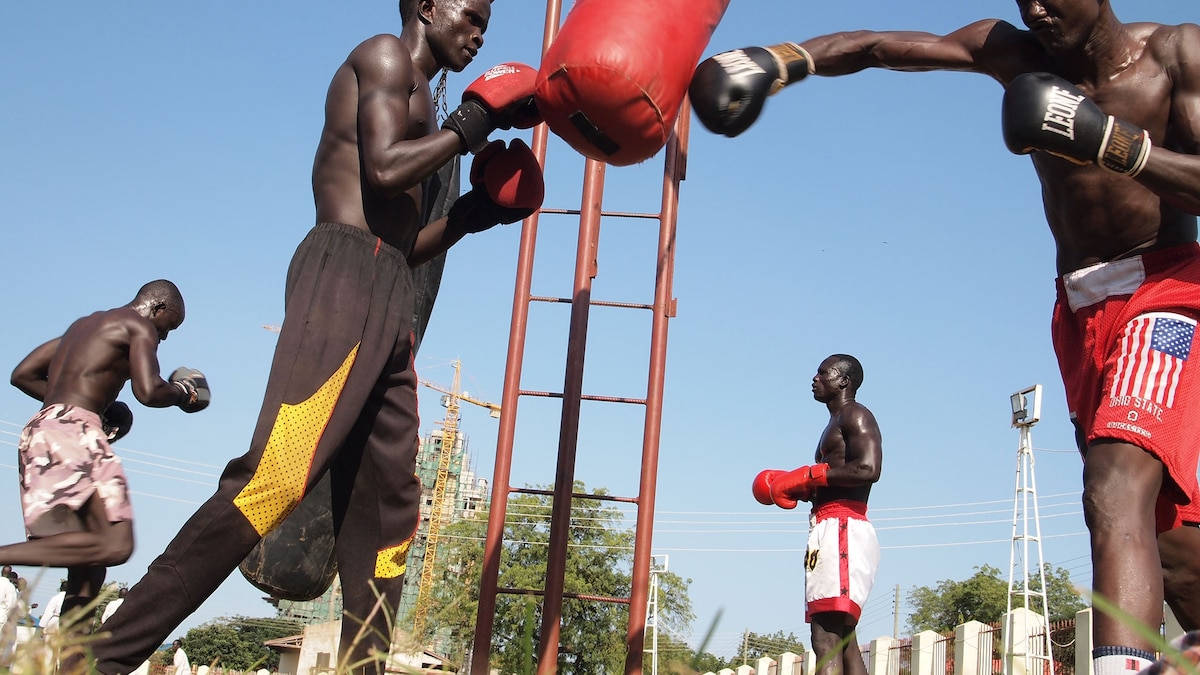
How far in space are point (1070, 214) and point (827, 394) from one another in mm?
2890

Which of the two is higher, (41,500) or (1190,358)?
(1190,358)

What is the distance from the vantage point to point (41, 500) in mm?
3775

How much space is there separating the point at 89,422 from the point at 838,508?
3.49 m

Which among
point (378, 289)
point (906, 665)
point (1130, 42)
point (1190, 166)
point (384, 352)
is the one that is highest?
point (1130, 42)

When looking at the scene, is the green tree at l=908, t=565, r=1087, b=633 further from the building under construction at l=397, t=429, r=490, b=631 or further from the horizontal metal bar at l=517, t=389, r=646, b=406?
the horizontal metal bar at l=517, t=389, r=646, b=406

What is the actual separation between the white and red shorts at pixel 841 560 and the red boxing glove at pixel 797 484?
152 millimetres

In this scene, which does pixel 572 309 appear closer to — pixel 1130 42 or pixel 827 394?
pixel 827 394

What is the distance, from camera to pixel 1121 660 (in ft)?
6.23

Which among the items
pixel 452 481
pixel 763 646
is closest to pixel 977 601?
pixel 763 646

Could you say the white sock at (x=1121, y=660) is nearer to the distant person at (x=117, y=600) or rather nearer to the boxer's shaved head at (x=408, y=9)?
the distant person at (x=117, y=600)

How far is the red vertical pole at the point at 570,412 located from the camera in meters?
5.37

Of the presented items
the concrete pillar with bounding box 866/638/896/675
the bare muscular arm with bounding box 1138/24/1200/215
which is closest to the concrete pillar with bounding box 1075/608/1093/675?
the concrete pillar with bounding box 866/638/896/675

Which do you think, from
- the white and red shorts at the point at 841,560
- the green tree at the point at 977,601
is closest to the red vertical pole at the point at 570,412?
the white and red shorts at the point at 841,560

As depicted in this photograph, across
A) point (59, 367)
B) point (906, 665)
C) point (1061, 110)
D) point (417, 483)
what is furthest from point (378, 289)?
point (906, 665)
